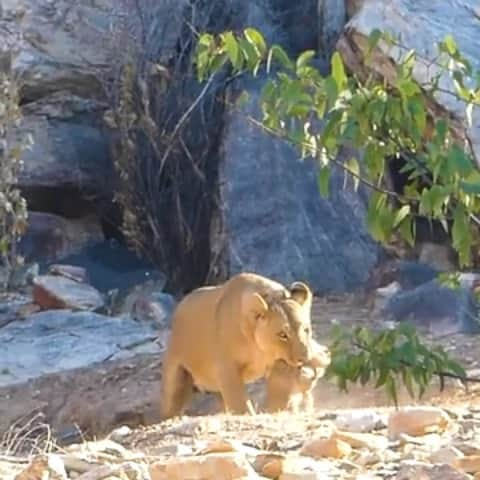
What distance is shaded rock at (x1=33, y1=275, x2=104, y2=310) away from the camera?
12.6 metres

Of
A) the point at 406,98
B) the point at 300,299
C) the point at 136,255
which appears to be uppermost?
the point at 406,98

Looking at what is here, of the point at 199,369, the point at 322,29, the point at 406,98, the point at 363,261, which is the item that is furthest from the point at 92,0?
the point at 406,98

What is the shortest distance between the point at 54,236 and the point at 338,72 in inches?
402

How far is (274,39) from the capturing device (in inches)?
554

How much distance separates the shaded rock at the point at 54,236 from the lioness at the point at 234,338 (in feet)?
16.8

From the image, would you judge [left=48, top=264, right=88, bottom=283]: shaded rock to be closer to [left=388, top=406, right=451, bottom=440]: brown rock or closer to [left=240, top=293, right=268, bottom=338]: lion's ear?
[left=240, top=293, right=268, bottom=338]: lion's ear

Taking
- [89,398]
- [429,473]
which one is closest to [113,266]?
[89,398]

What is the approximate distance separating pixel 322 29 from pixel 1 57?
103 inches

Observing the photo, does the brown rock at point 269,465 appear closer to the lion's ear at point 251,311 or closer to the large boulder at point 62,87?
the lion's ear at point 251,311

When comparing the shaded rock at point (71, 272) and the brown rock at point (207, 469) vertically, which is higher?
the brown rock at point (207, 469)

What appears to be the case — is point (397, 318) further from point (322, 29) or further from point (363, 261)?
point (322, 29)

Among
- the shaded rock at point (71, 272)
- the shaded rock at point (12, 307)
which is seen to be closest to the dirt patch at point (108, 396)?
the shaded rock at point (12, 307)

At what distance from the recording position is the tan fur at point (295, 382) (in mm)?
8328

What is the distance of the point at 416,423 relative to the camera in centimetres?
535
